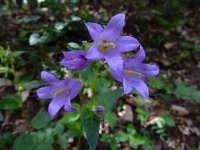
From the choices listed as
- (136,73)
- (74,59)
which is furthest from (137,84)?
(74,59)

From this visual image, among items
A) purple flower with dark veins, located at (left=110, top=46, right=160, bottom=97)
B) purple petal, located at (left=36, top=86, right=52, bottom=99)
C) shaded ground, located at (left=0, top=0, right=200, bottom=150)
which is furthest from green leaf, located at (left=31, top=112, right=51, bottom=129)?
purple flower with dark veins, located at (left=110, top=46, right=160, bottom=97)

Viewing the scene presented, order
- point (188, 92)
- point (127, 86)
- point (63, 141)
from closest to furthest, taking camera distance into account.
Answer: point (127, 86) < point (63, 141) < point (188, 92)

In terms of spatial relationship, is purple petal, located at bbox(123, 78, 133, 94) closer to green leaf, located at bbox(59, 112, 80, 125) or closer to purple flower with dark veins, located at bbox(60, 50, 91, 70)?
purple flower with dark veins, located at bbox(60, 50, 91, 70)

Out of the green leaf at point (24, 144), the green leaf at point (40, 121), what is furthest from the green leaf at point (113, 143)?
the green leaf at point (24, 144)

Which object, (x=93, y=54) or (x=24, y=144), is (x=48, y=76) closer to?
(x=93, y=54)

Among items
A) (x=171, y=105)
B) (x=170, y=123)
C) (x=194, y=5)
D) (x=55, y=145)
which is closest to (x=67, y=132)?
(x=55, y=145)

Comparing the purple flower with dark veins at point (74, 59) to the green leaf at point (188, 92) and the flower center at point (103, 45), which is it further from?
the green leaf at point (188, 92)

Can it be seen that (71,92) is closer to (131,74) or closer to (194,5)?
(131,74)
